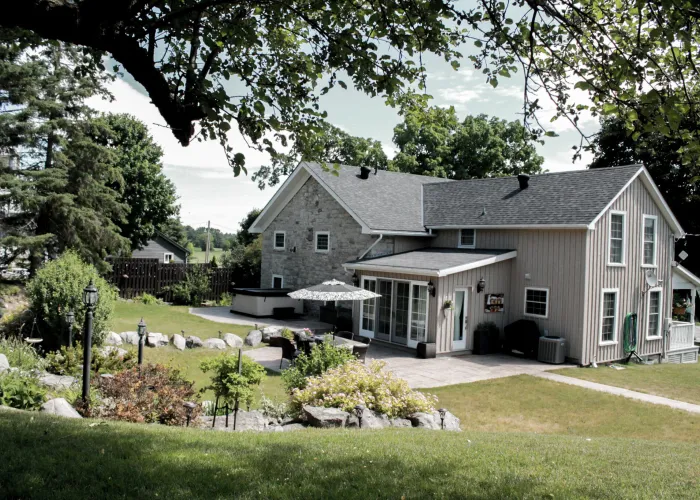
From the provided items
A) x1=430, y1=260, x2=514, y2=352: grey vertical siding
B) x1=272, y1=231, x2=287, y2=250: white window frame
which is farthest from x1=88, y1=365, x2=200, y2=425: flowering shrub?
x1=272, y1=231, x2=287, y2=250: white window frame

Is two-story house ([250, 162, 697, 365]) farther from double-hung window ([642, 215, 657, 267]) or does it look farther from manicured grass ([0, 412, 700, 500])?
manicured grass ([0, 412, 700, 500])

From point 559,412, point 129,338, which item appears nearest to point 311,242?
point 129,338

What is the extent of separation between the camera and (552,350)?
57.1 feet

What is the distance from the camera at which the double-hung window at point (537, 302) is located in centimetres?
1848

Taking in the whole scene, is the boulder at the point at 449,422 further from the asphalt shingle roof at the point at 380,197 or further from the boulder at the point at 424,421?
the asphalt shingle roof at the point at 380,197

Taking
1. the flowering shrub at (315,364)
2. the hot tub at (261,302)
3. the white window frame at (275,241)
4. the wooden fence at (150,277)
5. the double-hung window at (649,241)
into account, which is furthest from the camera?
the wooden fence at (150,277)

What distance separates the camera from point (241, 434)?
7.03m

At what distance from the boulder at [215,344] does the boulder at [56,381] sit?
649 centimetres

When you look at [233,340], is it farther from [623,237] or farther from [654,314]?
[654,314]

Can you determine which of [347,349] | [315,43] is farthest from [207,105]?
[347,349]

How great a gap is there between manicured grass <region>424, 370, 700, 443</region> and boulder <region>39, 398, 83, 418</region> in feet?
21.9

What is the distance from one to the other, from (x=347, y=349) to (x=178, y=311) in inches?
555

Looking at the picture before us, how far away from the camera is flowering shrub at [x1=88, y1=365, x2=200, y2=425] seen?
26.4 feet

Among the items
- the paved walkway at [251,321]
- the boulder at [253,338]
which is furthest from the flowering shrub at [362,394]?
the paved walkway at [251,321]
